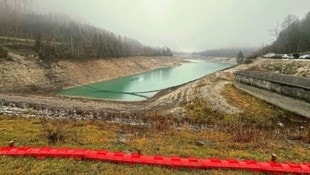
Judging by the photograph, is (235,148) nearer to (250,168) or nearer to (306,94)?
(250,168)

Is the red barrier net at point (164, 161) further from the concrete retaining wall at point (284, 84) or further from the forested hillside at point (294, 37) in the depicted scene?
the forested hillside at point (294, 37)

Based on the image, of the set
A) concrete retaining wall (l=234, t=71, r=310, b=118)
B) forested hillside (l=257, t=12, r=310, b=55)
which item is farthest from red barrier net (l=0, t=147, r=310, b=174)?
forested hillside (l=257, t=12, r=310, b=55)

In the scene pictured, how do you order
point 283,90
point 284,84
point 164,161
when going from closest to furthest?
point 164,161 → point 284,84 → point 283,90

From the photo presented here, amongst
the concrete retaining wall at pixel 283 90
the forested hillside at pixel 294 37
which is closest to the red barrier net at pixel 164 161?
the concrete retaining wall at pixel 283 90

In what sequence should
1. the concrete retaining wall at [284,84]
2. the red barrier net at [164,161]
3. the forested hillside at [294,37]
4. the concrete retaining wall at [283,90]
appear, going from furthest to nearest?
the forested hillside at [294,37] → the concrete retaining wall at [283,90] → the concrete retaining wall at [284,84] → the red barrier net at [164,161]

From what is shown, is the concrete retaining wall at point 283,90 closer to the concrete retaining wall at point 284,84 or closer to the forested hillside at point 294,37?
the concrete retaining wall at point 284,84

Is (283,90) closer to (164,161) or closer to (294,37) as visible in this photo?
(164,161)

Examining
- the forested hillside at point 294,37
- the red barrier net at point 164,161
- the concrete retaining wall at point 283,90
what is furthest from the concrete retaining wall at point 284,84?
the forested hillside at point 294,37

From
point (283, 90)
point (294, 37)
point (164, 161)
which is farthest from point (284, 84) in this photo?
point (294, 37)

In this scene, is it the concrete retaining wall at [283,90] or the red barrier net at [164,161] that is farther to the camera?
the concrete retaining wall at [283,90]

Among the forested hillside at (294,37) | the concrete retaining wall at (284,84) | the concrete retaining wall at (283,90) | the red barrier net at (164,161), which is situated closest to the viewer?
the red barrier net at (164,161)

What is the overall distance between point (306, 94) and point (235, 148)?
14877mm

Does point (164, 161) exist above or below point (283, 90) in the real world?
above

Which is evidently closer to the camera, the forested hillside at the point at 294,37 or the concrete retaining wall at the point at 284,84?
the concrete retaining wall at the point at 284,84
